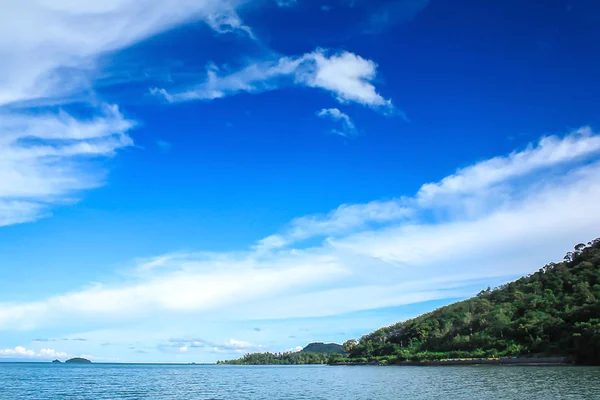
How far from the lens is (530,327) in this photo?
123125mm

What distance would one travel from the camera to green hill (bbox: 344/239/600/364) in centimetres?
10556

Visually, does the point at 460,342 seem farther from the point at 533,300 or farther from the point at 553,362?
the point at 553,362

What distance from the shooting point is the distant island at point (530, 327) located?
344 feet

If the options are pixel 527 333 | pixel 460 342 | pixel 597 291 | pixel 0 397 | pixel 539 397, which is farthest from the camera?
pixel 460 342

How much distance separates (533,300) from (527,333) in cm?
3095

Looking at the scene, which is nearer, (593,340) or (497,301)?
(593,340)

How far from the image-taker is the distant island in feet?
344

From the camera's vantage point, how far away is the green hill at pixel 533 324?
346 ft

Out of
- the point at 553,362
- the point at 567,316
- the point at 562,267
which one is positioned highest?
the point at 562,267

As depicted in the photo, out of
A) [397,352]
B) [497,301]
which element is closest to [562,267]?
[497,301]

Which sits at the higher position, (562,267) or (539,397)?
(562,267)

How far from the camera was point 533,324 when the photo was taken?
406 feet

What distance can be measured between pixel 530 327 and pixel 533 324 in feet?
4.26

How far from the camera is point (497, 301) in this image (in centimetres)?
18812
